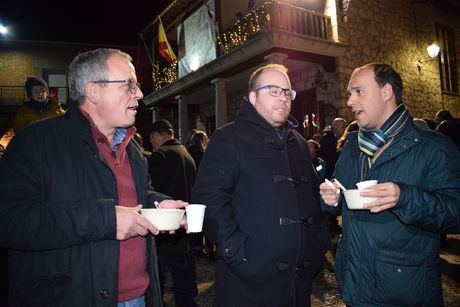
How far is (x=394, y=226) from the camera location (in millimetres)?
2139

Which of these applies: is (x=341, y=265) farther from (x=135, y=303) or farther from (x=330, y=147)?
(x=330, y=147)

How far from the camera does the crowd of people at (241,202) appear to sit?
5.16 feet

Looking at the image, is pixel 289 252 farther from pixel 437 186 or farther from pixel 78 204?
pixel 78 204

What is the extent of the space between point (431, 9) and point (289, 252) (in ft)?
52.6

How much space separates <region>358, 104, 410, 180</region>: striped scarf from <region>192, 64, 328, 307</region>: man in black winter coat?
19.9 inches

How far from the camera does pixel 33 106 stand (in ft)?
12.8

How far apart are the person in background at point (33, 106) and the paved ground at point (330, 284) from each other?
3.05 meters

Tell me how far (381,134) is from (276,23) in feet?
26.1

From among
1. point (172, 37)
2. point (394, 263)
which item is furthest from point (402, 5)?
point (394, 263)

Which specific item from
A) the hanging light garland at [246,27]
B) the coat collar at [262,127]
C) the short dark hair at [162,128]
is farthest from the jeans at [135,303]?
the hanging light garland at [246,27]

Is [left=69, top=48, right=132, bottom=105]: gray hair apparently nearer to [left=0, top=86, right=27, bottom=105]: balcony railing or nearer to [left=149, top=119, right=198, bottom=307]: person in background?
[left=149, top=119, right=198, bottom=307]: person in background

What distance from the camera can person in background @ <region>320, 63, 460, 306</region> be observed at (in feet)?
6.48

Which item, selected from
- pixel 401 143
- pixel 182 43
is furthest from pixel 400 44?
pixel 401 143

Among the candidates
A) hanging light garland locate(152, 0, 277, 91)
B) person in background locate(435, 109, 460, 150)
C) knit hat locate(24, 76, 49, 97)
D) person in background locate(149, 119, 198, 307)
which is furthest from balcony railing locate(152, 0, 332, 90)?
knit hat locate(24, 76, 49, 97)
